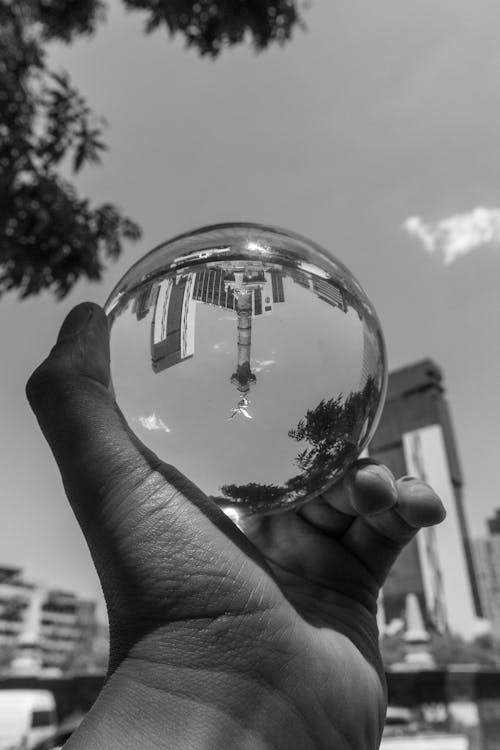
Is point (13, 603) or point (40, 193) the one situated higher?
point (40, 193)

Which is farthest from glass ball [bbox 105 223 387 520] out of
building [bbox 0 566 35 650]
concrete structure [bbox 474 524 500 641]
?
concrete structure [bbox 474 524 500 641]

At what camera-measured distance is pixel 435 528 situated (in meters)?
44.6

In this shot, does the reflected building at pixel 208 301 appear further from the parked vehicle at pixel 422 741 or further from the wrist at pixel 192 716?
the parked vehicle at pixel 422 741

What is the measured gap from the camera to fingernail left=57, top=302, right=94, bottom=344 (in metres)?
1.26

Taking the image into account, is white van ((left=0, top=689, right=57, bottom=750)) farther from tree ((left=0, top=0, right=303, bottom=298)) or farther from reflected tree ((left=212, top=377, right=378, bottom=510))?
reflected tree ((left=212, top=377, right=378, bottom=510))

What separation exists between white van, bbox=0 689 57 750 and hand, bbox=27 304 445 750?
9761 millimetres

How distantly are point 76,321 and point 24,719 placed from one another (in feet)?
34.2

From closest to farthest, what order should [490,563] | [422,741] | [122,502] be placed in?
[122,502] → [422,741] → [490,563]

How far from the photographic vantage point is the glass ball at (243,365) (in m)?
1.19

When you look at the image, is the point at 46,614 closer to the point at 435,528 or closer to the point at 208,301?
the point at 435,528

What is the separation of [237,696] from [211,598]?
0.17 meters

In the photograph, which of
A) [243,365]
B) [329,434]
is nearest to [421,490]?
[329,434]

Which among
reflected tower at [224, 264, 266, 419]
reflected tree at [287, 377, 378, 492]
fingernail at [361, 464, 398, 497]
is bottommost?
fingernail at [361, 464, 398, 497]

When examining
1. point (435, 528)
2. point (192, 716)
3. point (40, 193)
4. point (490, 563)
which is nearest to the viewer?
point (192, 716)
